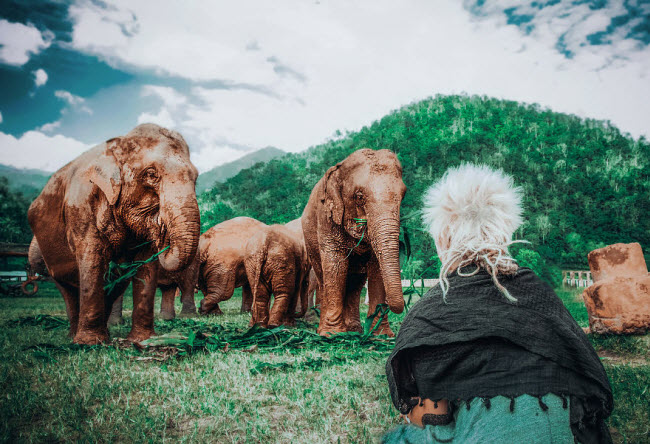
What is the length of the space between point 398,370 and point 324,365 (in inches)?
84.4

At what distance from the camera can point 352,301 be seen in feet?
25.1

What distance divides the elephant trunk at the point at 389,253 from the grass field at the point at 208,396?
2.13ft

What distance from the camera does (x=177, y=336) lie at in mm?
5113

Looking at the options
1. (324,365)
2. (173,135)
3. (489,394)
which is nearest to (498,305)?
(489,394)

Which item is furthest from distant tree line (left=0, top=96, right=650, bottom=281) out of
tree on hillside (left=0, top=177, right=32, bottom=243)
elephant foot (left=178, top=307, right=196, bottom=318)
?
elephant foot (left=178, top=307, right=196, bottom=318)

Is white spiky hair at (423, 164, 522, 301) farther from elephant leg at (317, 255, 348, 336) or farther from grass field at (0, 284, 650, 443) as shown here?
elephant leg at (317, 255, 348, 336)

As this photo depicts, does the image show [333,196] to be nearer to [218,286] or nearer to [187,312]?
[218,286]

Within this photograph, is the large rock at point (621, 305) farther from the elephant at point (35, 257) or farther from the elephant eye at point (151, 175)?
the elephant at point (35, 257)

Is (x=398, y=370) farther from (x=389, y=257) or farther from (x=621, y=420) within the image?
(x=389, y=257)

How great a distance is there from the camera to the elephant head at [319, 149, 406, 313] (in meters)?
5.43

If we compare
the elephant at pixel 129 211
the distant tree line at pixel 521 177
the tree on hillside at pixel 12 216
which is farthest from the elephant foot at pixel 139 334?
the tree on hillside at pixel 12 216

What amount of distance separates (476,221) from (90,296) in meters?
4.90

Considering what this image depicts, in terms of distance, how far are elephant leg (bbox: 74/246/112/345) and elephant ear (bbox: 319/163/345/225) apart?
10.6ft

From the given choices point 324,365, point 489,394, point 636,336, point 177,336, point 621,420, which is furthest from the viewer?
point 636,336
